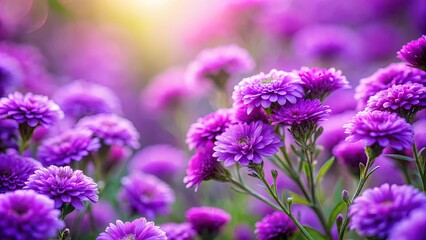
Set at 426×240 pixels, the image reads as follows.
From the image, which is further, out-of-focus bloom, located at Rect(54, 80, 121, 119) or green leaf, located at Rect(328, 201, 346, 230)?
out-of-focus bloom, located at Rect(54, 80, 121, 119)

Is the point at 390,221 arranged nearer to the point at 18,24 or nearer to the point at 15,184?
the point at 15,184

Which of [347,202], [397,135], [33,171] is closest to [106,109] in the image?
[33,171]

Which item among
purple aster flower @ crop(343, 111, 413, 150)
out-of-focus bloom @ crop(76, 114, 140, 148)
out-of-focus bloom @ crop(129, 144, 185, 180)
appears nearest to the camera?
purple aster flower @ crop(343, 111, 413, 150)

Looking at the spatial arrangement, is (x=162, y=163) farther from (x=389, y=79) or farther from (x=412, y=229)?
(x=412, y=229)

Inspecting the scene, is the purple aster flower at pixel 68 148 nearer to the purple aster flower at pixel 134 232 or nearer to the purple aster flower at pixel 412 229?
the purple aster flower at pixel 134 232

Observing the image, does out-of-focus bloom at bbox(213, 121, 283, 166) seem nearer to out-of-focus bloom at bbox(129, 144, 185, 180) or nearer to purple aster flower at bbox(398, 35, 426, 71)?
purple aster flower at bbox(398, 35, 426, 71)

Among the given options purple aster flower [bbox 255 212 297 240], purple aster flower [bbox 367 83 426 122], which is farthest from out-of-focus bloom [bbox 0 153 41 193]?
purple aster flower [bbox 367 83 426 122]
